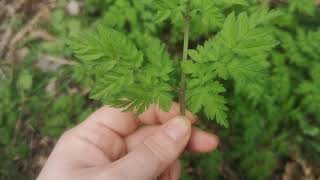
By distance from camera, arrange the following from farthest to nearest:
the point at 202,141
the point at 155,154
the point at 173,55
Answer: the point at 173,55
the point at 202,141
the point at 155,154

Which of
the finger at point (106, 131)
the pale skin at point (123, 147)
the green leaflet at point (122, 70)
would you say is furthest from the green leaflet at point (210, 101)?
the finger at point (106, 131)

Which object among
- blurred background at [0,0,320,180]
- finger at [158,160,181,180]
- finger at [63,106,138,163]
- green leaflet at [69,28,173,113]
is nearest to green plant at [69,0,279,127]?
green leaflet at [69,28,173,113]

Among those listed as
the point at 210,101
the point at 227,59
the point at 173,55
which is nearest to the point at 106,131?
the point at 210,101

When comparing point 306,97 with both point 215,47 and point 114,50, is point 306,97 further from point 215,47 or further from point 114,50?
point 114,50

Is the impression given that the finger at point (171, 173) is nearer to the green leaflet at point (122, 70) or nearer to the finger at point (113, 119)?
the finger at point (113, 119)

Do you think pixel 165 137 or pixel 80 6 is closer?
pixel 165 137

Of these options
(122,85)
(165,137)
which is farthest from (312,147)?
(122,85)

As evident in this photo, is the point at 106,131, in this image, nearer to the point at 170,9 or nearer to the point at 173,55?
the point at 170,9
